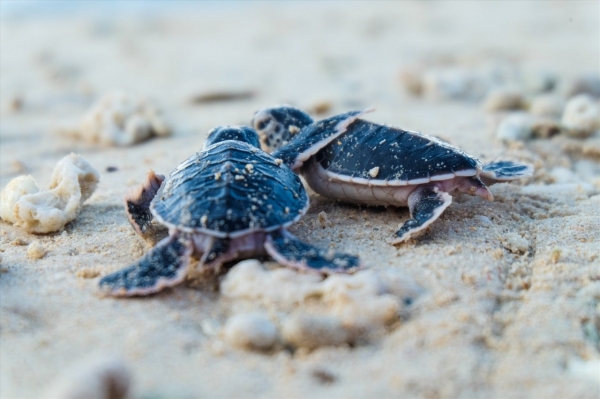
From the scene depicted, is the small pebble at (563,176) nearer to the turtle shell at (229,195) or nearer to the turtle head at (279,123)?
the turtle head at (279,123)

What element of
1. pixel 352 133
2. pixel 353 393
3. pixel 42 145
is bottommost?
pixel 42 145

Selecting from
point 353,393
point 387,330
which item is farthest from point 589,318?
point 353,393

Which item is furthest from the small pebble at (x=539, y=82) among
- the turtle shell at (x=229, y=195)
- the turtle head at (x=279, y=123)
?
the turtle shell at (x=229, y=195)

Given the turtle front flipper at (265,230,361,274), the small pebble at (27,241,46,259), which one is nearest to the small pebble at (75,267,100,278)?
the small pebble at (27,241,46,259)

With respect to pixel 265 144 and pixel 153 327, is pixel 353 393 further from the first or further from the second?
pixel 265 144

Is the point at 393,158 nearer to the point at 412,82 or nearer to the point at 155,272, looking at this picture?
the point at 155,272

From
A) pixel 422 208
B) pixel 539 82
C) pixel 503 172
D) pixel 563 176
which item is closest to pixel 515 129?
pixel 563 176
